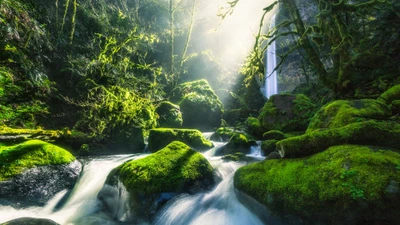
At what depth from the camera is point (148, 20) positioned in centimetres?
2347

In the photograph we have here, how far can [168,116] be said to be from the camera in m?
13.4

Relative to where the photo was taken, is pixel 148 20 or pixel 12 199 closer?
pixel 12 199

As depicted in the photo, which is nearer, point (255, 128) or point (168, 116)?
point (255, 128)

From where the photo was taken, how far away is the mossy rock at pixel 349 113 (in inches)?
177

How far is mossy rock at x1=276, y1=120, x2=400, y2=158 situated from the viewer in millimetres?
3365

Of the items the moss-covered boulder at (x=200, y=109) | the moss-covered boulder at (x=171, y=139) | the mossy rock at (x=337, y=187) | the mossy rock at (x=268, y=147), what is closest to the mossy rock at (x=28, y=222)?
the mossy rock at (x=337, y=187)

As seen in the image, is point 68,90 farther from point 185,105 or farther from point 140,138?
point 185,105

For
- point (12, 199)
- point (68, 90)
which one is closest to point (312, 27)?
point (12, 199)

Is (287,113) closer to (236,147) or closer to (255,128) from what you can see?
(255,128)

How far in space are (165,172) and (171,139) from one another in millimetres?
4832

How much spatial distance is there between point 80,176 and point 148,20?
21.4m

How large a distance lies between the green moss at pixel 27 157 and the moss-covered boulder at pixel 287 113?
30.2 feet

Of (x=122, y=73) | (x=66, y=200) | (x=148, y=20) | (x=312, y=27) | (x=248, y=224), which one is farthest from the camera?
(x=148, y=20)

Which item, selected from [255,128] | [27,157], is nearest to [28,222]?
[27,157]
